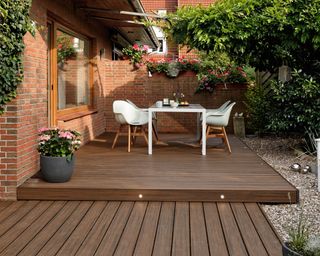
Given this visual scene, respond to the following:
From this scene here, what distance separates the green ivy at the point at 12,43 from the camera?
138 inches

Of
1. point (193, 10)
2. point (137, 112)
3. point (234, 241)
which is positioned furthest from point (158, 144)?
point (234, 241)

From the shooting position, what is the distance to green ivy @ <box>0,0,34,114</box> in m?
3.50

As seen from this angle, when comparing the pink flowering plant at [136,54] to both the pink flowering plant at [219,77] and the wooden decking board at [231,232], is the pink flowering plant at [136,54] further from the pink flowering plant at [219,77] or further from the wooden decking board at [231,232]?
the wooden decking board at [231,232]

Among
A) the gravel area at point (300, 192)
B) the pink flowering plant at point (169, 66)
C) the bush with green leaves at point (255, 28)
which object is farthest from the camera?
the pink flowering plant at point (169, 66)

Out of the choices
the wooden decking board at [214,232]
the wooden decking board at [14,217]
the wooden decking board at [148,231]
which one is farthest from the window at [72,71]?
the wooden decking board at [214,232]

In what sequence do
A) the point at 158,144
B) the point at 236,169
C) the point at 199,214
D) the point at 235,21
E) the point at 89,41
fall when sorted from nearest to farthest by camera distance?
the point at 199,214 → the point at 236,169 → the point at 235,21 → the point at 158,144 → the point at 89,41

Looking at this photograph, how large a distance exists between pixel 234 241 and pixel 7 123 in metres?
2.59

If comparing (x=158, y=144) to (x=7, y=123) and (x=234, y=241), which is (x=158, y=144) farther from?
(x=234, y=241)

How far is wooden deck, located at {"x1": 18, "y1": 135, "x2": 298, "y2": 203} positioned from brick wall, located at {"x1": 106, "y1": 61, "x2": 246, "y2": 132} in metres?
3.96

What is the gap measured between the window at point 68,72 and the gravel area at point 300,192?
339cm

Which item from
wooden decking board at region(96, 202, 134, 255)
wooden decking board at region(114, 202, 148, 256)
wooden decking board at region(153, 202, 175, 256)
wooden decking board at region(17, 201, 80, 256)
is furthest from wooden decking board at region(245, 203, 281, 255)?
wooden decking board at region(17, 201, 80, 256)

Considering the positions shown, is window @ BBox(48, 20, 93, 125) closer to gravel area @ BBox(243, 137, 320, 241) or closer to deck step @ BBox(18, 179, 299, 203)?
deck step @ BBox(18, 179, 299, 203)

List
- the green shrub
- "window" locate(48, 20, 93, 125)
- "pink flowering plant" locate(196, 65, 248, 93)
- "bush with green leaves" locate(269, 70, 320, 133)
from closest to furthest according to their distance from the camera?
"window" locate(48, 20, 93, 125) < "bush with green leaves" locate(269, 70, 320, 133) < the green shrub < "pink flowering plant" locate(196, 65, 248, 93)

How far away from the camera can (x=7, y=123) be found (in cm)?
443
